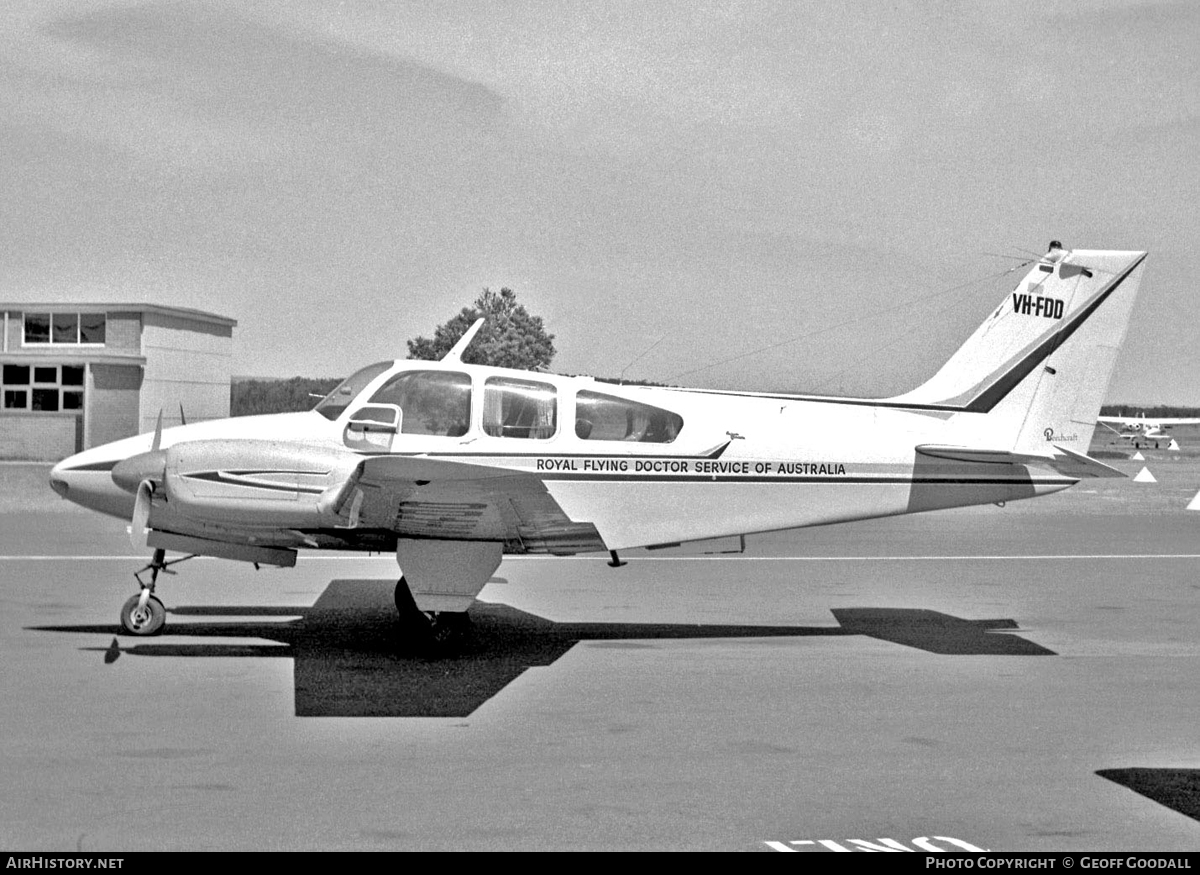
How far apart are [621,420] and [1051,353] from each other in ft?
13.5

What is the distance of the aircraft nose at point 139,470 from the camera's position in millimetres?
9594

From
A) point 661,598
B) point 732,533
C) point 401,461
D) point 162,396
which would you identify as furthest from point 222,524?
point 162,396

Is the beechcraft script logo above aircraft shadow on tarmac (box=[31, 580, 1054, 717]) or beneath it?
above

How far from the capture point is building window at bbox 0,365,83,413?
42844 mm

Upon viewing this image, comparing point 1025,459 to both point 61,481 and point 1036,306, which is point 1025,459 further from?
point 61,481

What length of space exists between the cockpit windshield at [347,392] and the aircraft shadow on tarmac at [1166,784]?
618 centimetres

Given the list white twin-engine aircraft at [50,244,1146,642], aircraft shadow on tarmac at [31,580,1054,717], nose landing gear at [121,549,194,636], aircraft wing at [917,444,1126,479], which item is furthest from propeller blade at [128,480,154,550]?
aircraft wing at [917,444,1126,479]

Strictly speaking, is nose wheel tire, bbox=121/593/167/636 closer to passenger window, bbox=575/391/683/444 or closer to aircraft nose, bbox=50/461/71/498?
aircraft nose, bbox=50/461/71/498

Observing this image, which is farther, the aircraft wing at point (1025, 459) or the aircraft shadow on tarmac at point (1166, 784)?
the aircraft wing at point (1025, 459)

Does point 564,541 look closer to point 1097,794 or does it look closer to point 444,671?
point 444,671

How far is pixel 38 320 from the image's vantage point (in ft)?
144

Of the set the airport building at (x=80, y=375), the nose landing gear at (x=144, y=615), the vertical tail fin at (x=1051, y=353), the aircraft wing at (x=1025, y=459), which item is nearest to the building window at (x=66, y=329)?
the airport building at (x=80, y=375)

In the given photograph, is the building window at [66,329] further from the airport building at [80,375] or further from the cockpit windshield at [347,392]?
the cockpit windshield at [347,392]

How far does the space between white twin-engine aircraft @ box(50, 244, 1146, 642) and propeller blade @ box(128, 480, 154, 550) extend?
17 mm
